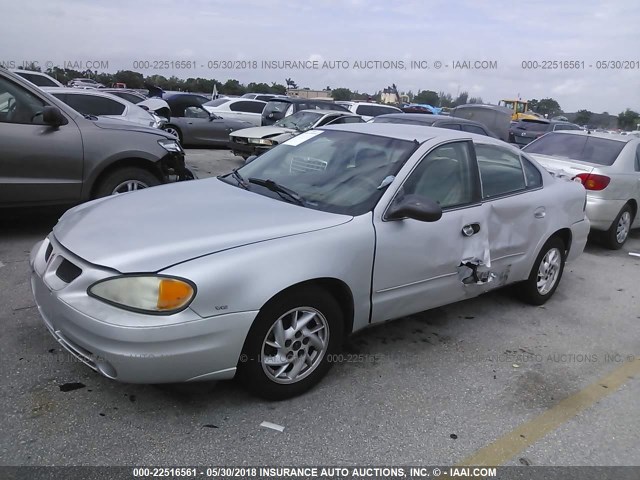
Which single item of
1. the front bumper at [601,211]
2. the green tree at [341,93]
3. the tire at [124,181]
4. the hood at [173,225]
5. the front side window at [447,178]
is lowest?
the front bumper at [601,211]

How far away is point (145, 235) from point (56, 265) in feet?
1.73

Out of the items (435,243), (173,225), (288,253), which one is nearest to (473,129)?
(435,243)

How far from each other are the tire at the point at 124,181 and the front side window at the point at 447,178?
3572mm

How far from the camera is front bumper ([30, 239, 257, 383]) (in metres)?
2.54

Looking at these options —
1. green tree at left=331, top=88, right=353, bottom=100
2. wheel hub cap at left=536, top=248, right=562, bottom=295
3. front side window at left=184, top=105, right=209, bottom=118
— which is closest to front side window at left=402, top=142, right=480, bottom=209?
wheel hub cap at left=536, top=248, right=562, bottom=295

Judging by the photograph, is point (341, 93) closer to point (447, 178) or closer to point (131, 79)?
point (131, 79)

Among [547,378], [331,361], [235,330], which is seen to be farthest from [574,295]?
[235,330]

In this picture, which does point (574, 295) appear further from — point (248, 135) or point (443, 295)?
point (248, 135)

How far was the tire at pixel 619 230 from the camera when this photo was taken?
7210 mm

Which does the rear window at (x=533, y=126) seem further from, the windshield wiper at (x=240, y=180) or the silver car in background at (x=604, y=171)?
the windshield wiper at (x=240, y=180)

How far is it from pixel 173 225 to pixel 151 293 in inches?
22.4

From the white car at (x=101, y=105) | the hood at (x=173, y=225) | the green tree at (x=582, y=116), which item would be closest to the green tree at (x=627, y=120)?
the green tree at (x=582, y=116)

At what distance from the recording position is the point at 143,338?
2.52 m

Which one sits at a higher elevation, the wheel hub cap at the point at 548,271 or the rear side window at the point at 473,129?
the rear side window at the point at 473,129
